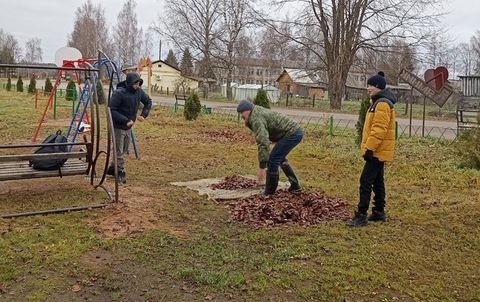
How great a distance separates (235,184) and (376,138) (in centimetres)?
241

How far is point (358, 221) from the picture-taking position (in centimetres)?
→ 505

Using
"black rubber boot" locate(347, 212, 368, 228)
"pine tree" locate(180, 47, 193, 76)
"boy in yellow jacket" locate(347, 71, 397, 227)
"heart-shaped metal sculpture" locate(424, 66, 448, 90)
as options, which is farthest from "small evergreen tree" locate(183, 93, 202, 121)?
"pine tree" locate(180, 47, 193, 76)

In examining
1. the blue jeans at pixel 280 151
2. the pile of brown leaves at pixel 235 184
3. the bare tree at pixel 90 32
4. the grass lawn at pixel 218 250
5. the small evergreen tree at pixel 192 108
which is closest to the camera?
the grass lawn at pixel 218 250

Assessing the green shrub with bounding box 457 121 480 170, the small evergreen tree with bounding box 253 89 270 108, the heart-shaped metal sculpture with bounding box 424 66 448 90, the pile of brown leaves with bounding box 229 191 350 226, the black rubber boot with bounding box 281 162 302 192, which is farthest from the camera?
the small evergreen tree with bounding box 253 89 270 108

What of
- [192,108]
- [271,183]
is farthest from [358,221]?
[192,108]

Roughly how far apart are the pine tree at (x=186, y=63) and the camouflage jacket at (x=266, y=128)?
41.6 metres

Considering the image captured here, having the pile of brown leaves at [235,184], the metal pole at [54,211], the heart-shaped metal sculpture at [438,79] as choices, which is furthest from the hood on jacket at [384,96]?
the heart-shaped metal sculpture at [438,79]

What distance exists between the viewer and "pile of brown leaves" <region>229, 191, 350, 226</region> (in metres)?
5.21

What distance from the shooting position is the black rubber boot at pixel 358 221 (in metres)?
5.02

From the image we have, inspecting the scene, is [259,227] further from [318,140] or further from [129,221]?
[318,140]

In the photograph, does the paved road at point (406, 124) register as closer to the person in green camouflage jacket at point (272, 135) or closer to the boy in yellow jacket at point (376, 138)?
the person in green camouflage jacket at point (272, 135)

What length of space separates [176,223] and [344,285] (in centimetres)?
206

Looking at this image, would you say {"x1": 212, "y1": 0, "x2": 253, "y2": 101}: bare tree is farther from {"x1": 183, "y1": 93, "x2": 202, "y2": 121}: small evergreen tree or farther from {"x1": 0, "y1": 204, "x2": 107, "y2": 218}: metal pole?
{"x1": 0, "y1": 204, "x2": 107, "y2": 218}: metal pole

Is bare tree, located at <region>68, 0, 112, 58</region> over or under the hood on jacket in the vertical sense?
over
